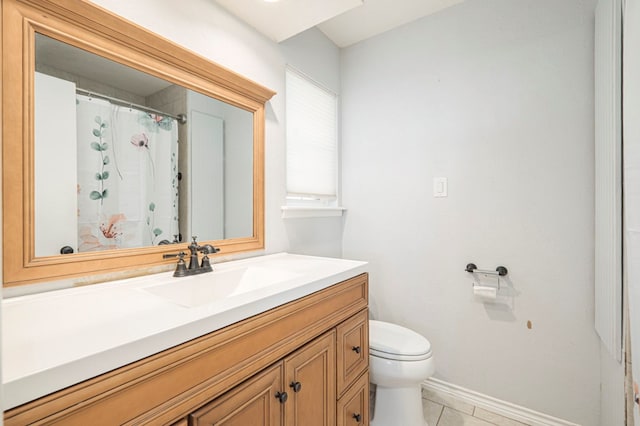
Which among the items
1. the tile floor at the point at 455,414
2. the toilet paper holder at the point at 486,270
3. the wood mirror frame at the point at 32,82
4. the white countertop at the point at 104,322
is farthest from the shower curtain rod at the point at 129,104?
the tile floor at the point at 455,414

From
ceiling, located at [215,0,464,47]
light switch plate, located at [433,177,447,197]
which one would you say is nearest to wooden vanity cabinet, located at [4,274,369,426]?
light switch plate, located at [433,177,447,197]

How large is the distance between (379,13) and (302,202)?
4.29 feet

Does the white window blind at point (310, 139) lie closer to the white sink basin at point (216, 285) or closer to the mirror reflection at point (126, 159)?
the mirror reflection at point (126, 159)

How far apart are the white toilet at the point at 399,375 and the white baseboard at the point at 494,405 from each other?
1.09 feet

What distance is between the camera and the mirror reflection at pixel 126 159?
975 mm

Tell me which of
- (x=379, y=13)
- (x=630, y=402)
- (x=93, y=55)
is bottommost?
(x=630, y=402)

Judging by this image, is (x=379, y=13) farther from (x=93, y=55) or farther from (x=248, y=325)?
(x=248, y=325)

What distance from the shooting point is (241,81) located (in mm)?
1511

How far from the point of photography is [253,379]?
87 centimetres

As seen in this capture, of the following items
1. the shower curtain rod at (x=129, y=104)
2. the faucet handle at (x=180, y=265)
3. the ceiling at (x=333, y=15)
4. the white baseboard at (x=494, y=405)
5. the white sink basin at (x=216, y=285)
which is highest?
the ceiling at (x=333, y=15)

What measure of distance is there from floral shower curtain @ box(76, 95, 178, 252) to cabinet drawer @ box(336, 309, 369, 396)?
845 millimetres

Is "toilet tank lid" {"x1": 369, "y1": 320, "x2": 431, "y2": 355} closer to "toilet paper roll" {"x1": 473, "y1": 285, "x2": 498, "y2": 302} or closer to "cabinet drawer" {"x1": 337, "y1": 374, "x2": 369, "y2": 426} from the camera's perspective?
"cabinet drawer" {"x1": 337, "y1": 374, "x2": 369, "y2": 426}

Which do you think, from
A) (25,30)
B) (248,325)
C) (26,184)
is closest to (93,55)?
(25,30)

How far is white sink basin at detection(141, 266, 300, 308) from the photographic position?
1.12m
